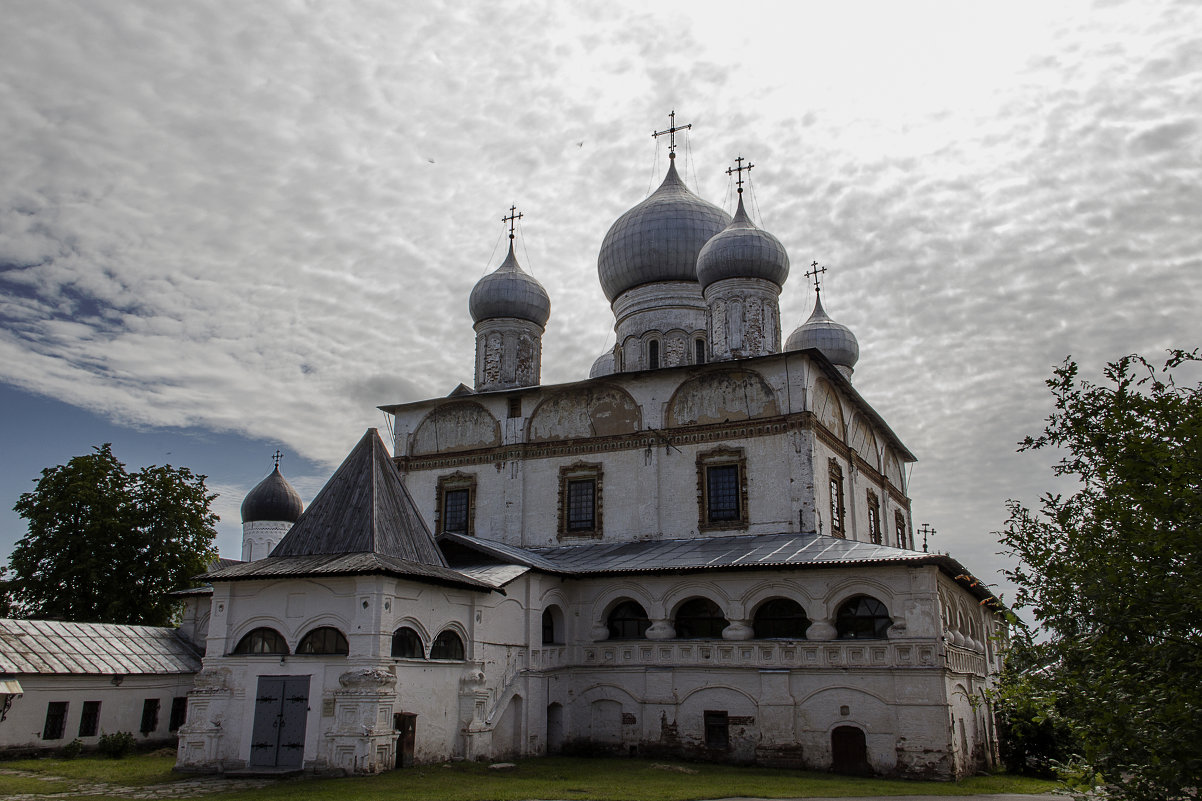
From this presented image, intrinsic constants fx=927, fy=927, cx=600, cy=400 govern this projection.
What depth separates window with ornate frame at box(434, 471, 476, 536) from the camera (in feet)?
73.2

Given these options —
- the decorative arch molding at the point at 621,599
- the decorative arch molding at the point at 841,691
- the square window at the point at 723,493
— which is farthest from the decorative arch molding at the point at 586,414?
the decorative arch molding at the point at 841,691

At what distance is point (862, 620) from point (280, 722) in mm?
9836

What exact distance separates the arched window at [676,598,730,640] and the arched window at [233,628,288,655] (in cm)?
733

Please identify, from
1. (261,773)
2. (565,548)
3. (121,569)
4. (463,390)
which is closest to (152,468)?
(121,569)

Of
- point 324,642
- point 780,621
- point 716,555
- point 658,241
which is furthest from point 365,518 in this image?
point 658,241

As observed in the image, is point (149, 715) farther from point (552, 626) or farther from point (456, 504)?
point (552, 626)

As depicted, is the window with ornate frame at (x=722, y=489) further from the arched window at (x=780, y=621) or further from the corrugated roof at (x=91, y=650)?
the corrugated roof at (x=91, y=650)

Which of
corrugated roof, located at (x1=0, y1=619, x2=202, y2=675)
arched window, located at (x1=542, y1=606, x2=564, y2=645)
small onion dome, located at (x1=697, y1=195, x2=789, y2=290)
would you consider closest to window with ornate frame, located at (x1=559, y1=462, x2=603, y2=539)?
arched window, located at (x1=542, y1=606, x2=564, y2=645)

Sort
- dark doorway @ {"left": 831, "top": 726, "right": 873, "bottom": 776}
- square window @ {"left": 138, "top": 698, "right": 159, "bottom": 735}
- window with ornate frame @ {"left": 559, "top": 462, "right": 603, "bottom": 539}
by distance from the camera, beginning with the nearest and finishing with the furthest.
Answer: dark doorway @ {"left": 831, "top": 726, "right": 873, "bottom": 776} < square window @ {"left": 138, "top": 698, "right": 159, "bottom": 735} < window with ornate frame @ {"left": 559, "top": 462, "right": 603, "bottom": 539}

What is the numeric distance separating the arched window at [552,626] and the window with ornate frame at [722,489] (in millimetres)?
3724

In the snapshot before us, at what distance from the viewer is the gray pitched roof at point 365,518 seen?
15.1 meters

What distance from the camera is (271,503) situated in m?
36.5

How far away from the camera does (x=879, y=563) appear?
628 inches

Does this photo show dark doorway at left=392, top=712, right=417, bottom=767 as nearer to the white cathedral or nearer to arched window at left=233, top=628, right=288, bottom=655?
the white cathedral
